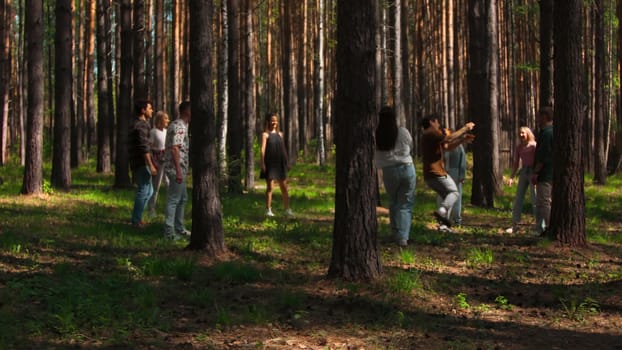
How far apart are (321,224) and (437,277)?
4.47 meters

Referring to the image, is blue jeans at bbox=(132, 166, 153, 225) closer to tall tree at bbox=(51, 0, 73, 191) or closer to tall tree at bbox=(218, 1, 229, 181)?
tall tree at bbox=(218, 1, 229, 181)

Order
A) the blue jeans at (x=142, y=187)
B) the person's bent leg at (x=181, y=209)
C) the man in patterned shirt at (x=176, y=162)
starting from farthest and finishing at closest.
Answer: the blue jeans at (x=142, y=187) → the person's bent leg at (x=181, y=209) → the man in patterned shirt at (x=176, y=162)

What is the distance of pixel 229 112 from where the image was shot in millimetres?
18469

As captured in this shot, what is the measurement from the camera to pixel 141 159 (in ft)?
35.8

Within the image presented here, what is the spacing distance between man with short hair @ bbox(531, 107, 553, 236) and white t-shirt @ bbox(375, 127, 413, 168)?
84.0 inches

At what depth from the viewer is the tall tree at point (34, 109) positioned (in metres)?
14.8

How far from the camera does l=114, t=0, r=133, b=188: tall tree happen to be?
58.9 feet

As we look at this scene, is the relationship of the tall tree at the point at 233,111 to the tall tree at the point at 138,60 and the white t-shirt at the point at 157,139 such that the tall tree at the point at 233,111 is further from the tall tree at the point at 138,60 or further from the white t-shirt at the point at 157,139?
the white t-shirt at the point at 157,139

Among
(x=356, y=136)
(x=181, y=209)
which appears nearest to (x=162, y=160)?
(x=181, y=209)

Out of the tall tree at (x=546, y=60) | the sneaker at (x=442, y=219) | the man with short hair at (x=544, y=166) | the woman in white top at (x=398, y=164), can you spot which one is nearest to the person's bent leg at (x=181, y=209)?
the woman in white top at (x=398, y=164)

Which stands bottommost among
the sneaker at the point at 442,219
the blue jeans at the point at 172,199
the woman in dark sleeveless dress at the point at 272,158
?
the sneaker at the point at 442,219

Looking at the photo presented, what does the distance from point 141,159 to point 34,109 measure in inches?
222

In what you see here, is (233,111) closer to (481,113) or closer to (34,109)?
(34,109)

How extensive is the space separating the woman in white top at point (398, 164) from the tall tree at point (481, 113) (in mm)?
5949
